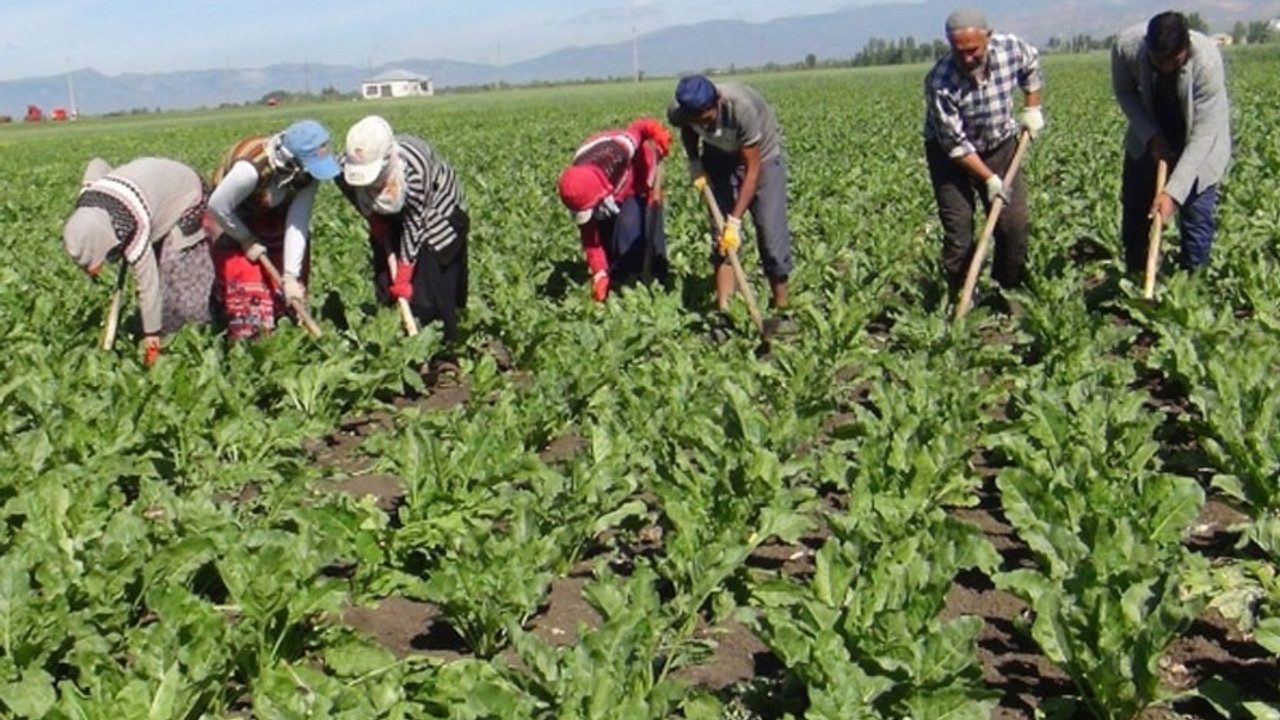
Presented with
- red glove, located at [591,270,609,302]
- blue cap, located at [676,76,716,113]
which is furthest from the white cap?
red glove, located at [591,270,609,302]

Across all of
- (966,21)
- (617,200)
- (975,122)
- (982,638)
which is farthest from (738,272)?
(982,638)

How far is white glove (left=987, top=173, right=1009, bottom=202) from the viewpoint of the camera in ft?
23.8

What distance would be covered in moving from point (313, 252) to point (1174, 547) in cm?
828

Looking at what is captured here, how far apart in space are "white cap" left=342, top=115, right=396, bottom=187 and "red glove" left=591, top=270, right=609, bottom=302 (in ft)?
6.11

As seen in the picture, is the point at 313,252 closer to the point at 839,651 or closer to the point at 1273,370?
the point at 1273,370

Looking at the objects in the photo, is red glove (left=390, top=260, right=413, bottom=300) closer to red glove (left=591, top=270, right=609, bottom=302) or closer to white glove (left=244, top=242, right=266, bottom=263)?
Answer: white glove (left=244, top=242, right=266, bottom=263)

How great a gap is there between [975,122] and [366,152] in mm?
3205

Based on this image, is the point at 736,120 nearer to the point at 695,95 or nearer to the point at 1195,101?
the point at 695,95

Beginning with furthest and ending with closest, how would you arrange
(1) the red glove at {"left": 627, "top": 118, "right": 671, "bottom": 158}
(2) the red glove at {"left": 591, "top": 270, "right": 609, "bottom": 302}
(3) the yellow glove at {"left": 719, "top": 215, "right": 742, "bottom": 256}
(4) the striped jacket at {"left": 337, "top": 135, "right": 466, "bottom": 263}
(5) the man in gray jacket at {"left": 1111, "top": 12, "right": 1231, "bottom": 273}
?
(1) the red glove at {"left": 627, "top": 118, "right": 671, "bottom": 158} < (2) the red glove at {"left": 591, "top": 270, "right": 609, "bottom": 302} < (3) the yellow glove at {"left": 719, "top": 215, "right": 742, "bottom": 256} < (5) the man in gray jacket at {"left": 1111, "top": 12, "right": 1231, "bottom": 273} < (4) the striped jacket at {"left": 337, "top": 135, "right": 466, "bottom": 263}

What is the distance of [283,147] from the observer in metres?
6.34

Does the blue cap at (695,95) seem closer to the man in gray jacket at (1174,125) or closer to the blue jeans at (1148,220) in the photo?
the man in gray jacket at (1174,125)

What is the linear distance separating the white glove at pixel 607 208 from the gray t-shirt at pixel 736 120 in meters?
0.58

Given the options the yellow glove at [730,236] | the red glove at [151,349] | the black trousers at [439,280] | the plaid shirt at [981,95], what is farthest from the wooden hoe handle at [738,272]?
the red glove at [151,349]

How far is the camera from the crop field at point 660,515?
11.6 feet
